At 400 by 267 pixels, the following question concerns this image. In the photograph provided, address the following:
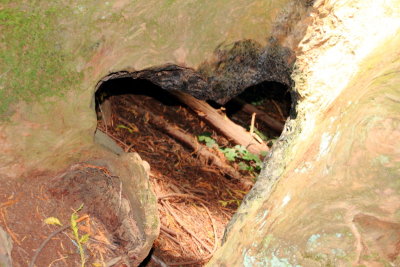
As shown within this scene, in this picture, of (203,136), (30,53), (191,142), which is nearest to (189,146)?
(191,142)

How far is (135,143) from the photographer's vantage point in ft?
12.2

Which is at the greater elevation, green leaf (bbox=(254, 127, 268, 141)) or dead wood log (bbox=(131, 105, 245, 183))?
green leaf (bbox=(254, 127, 268, 141))

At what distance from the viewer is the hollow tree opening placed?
318 centimetres

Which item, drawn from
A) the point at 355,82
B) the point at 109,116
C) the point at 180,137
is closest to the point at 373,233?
the point at 355,82

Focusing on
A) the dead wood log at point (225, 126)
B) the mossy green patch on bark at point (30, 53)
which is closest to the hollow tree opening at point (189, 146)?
the dead wood log at point (225, 126)

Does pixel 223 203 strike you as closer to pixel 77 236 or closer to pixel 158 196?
pixel 158 196

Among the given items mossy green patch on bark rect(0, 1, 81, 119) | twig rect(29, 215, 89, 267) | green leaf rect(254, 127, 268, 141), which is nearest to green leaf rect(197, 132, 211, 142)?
green leaf rect(254, 127, 268, 141)

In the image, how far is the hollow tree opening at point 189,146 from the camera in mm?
3178

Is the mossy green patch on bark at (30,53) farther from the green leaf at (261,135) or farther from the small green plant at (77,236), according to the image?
the green leaf at (261,135)

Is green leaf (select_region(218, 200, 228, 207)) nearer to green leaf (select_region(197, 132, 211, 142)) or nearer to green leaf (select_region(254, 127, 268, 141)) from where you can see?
green leaf (select_region(197, 132, 211, 142))

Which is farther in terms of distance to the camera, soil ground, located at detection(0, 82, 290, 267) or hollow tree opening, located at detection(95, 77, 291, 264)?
hollow tree opening, located at detection(95, 77, 291, 264)

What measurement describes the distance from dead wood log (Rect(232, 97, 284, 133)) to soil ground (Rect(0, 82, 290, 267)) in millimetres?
63

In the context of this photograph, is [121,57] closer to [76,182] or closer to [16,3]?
[16,3]

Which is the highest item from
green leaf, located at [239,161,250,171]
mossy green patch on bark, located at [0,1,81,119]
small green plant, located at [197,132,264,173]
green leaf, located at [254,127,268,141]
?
mossy green patch on bark, located at [0,1,81,119]
